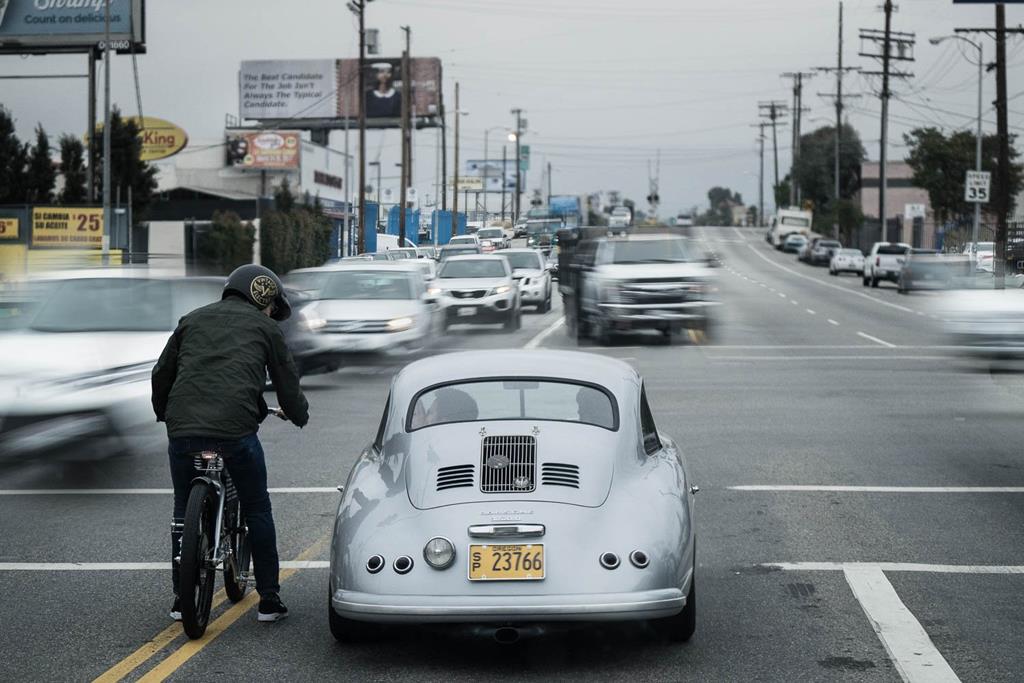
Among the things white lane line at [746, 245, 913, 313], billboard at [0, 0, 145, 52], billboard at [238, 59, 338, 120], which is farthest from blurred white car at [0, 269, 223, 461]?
billboard at [238, 59, 338, 120]

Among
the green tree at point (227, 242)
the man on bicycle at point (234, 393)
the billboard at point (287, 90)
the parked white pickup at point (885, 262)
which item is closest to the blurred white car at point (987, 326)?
the man on bicycle at point (234, 393)

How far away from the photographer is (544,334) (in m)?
31.3

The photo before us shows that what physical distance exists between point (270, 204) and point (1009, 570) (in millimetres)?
58876

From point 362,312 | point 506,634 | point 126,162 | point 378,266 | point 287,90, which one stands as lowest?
point 506,634

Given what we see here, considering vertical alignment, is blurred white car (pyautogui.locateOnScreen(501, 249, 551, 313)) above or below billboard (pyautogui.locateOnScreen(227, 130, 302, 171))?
below

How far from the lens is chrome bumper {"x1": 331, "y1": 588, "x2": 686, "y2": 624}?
643 centimetres

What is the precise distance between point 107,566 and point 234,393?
2420 mm

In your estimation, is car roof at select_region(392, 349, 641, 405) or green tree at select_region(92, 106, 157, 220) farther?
green tree at select_region(92, 106, 157, 220)

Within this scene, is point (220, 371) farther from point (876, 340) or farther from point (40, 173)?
point (40, 173)

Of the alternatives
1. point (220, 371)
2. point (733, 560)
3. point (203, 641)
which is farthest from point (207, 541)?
point (733, 560)

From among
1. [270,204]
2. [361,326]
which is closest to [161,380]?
[361,326]

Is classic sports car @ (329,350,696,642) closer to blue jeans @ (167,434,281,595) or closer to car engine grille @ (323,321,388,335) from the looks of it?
blue jeans @ (167,434,281,595)

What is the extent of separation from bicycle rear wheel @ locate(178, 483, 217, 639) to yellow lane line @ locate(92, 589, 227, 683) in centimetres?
13

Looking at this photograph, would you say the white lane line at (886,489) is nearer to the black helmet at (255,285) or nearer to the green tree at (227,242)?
the black helmet at (255,285)
